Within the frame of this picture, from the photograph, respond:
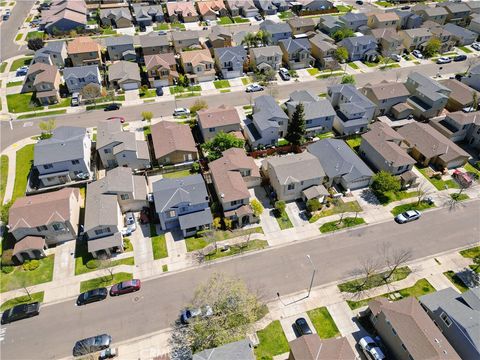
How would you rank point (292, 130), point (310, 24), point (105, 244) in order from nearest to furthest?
point (105, 244), point (292, 130), point (310, 24)

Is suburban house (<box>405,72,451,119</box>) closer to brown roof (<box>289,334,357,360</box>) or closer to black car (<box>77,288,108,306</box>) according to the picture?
brown roof (<box>289,334,357,360</box>)

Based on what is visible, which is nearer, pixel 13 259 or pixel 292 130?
pixel 13 259

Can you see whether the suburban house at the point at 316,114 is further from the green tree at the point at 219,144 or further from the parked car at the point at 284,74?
the parked car at the point at 284,74

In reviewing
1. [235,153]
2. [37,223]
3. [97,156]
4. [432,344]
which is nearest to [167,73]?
[97,156]

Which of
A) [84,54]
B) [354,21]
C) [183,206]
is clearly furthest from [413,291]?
[84,54]

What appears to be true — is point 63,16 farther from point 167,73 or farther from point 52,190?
point 52,190

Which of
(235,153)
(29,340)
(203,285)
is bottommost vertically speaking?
(29,340)

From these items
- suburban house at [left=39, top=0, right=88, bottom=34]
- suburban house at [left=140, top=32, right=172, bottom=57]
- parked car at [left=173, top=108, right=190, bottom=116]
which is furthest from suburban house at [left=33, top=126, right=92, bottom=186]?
suburban house at [left=39, top=0, right=88, bottom=34]
